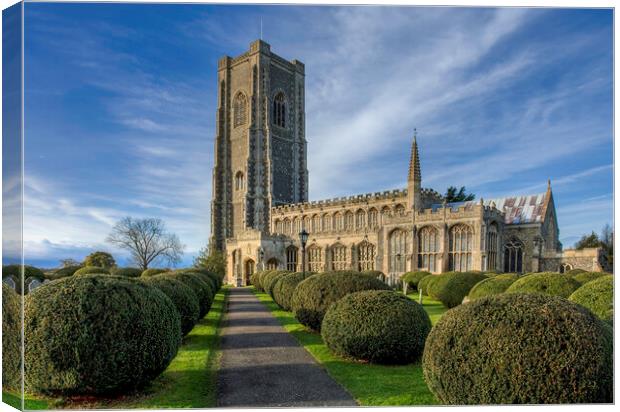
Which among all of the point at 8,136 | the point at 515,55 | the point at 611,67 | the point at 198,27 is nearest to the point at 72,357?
the point at 8,136

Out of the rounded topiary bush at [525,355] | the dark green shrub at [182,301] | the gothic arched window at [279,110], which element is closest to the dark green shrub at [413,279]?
the dark green shrub at [182,301]

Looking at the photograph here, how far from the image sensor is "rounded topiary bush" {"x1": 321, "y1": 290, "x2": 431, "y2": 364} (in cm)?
909

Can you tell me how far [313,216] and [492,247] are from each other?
23.6m

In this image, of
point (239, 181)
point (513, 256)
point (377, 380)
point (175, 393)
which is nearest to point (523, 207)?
point (513, 256)

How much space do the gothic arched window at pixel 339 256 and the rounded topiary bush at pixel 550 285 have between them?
35110mm

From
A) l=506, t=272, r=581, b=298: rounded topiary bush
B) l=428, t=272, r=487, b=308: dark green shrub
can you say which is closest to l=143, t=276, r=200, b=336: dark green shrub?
l=506, t=272, r=581, b=298: rounded topiary bush

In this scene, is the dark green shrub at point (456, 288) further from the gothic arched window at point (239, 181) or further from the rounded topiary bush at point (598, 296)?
the gothic arched window at point (239, 181)

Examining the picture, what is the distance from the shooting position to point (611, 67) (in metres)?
7.37

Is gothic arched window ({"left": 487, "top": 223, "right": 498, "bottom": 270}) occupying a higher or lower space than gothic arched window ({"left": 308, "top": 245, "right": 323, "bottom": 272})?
higher

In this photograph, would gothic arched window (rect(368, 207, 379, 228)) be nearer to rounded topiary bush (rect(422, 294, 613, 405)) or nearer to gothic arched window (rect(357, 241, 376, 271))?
gothic arched window (rect(357, 241, 376, 271))

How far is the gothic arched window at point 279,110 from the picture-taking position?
6388 cm

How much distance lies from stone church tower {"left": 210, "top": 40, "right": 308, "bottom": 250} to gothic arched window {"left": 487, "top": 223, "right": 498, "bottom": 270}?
29878mm

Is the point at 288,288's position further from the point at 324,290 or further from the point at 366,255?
the point at 366,255

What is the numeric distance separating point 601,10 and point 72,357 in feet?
32.2
